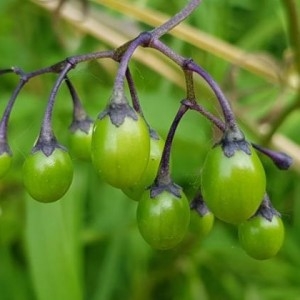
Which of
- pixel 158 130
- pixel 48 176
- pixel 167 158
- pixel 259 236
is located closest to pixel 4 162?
pixel 48 176

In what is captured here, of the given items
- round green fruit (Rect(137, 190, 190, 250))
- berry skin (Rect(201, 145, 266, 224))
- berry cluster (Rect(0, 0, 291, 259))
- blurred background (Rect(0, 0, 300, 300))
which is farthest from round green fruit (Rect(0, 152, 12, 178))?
blurred background (Rect(0, 0, 300, 300))

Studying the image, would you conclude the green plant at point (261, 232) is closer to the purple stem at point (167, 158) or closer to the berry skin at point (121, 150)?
the purple stem at point (167, 158)

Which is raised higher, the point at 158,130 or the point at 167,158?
the point at 167,158

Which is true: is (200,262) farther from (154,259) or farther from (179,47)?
(179,47)

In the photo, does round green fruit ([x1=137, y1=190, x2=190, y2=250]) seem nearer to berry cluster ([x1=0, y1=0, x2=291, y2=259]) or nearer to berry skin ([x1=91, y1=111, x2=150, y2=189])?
berry cluster ([x1=0, y1=0, x2=291, y2=259])

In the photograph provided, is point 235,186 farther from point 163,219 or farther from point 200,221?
point 200,221

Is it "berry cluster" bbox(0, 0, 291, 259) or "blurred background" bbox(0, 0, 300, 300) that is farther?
"blurred background" bbox(0, 0, 300, 300)

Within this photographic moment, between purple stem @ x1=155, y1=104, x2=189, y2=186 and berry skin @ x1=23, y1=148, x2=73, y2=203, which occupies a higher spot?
purple stem @ x1=155, y1=104, x2=189, y2=186
